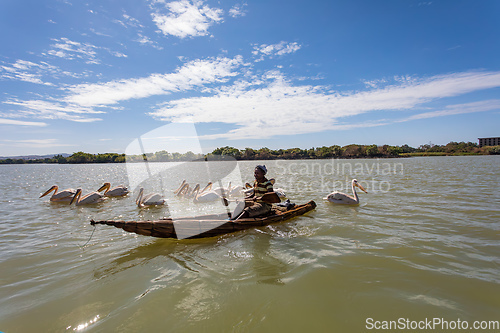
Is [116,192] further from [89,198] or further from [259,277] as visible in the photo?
[259,277]

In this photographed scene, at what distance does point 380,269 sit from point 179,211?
8.53m

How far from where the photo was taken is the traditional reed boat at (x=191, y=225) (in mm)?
5484

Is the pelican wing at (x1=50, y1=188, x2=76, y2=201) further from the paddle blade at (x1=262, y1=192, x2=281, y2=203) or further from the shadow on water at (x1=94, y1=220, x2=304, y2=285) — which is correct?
the paddle blade at (x1=262, y1=192, x2=281, y2=203)

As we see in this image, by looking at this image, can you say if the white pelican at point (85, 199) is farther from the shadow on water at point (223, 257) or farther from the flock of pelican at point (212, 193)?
the shadow on water at point (223, 257)

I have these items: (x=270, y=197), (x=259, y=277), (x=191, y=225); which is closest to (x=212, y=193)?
(x=270, y=197)

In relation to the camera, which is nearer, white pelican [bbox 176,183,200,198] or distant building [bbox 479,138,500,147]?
white pelican [bbox 176,183,200,198]

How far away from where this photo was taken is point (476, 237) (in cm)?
604

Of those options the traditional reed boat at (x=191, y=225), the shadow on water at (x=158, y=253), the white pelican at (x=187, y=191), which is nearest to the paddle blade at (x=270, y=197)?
the traditional reed boat at (x=191, y=225)

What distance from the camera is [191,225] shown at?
6035 millimetres

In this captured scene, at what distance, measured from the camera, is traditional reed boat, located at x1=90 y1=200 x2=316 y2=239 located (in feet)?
18.0

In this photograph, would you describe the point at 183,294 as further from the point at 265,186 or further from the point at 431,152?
the point at 431,152

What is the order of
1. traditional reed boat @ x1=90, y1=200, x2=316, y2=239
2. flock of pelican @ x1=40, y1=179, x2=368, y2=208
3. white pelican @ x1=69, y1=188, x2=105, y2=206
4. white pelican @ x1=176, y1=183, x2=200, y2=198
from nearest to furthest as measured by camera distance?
1. traditional reed boat @ x1=90, y1=200, x2=316, y2=239
2. flock of pelican @ x1=40, y1=179, x2=368, y2=208
3. white pelican @ x1=69, y1=188, x2=105, y2=206
4. white pelican @ x1=176, y1=183, x2=200, y2=198

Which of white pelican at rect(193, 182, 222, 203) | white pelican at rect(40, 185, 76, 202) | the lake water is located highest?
white pelican at rect(40, 185, 76, 202)

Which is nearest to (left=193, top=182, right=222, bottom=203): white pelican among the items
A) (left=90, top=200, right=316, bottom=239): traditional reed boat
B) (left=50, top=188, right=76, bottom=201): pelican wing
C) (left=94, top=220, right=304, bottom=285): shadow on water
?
(left=90, top=200, right=316, bottom=239): traditional reed boat
